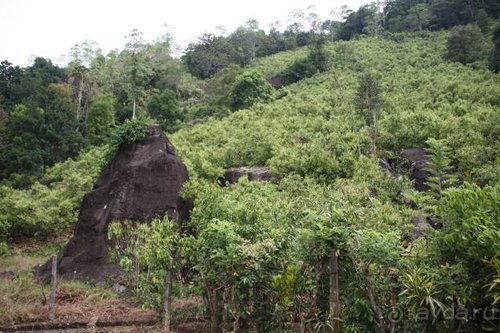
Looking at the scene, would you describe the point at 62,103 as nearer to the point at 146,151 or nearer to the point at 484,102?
the point at 146,151

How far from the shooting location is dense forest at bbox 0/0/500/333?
5.30 meters

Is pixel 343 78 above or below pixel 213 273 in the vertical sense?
above

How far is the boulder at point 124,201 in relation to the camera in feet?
42.4

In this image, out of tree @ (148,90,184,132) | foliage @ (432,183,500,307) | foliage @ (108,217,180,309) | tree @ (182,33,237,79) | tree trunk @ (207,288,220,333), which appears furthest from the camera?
tree @ (182,33,237,79)

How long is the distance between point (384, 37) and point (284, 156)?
36335mm

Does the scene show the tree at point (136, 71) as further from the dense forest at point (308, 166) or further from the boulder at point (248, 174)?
the boulder at point (248, 174)

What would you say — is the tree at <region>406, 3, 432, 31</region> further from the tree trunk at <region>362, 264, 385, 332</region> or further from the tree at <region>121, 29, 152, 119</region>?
the tree trunk at <region>362, 264, 385, 332</region>

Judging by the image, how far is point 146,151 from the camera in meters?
14.7

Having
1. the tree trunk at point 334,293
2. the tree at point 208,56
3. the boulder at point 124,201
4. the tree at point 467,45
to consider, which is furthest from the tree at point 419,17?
the tree trunk at point 334,293

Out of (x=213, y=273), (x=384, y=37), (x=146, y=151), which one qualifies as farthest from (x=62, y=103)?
(x=384, y=37)

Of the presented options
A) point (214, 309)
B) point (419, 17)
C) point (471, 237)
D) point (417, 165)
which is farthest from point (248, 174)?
point (419, 17)

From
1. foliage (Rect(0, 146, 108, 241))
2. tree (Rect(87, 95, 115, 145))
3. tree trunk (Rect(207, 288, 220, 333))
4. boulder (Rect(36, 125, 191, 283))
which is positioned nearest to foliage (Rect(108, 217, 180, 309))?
boulder (Rect(36, 125, 191, 283))

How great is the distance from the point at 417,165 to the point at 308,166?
4594mm

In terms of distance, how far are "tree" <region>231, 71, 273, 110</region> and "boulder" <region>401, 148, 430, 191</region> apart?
17.5 meters
